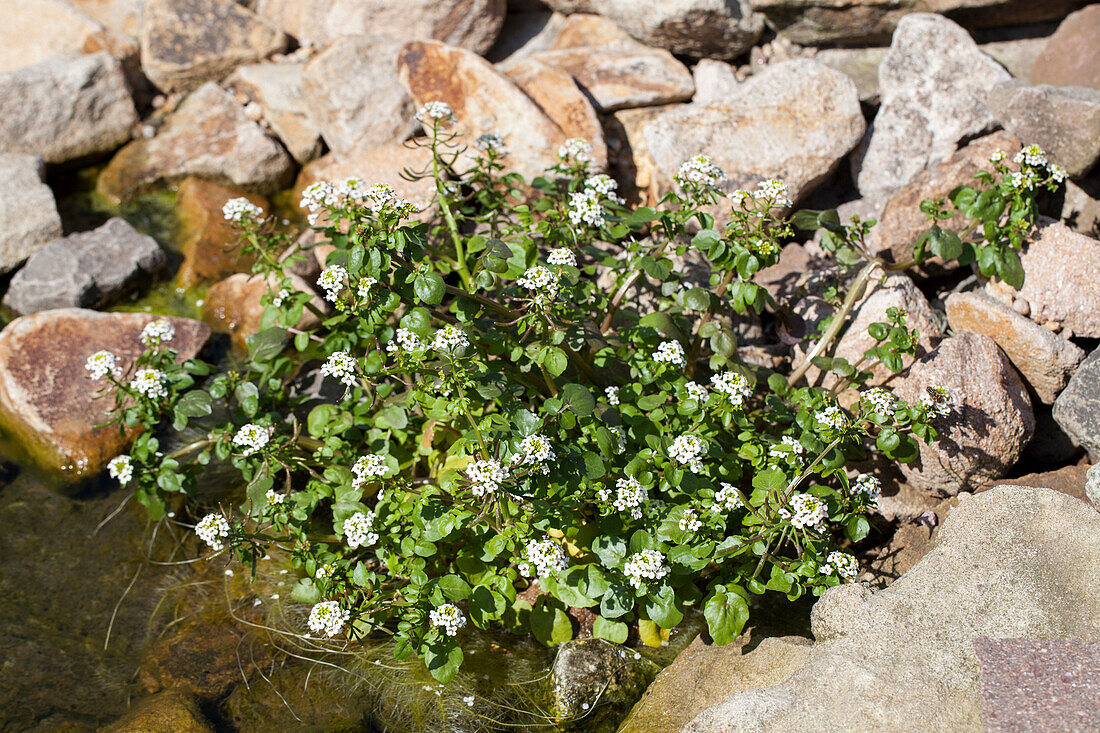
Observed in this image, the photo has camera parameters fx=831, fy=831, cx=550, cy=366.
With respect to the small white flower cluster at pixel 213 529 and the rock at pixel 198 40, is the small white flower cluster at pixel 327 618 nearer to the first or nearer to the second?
the small white flower cluster at pixel 213 529

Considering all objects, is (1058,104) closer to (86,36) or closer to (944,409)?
(944,409)

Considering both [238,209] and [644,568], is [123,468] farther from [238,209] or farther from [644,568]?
[644,568]

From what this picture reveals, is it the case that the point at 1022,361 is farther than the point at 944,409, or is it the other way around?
the point at 1022,361

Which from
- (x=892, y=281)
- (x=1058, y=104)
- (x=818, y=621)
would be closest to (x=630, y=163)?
(x=892, y=281)

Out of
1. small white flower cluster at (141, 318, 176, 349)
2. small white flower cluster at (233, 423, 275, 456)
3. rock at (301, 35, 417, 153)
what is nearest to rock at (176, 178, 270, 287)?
rock at (301, 35, 417, 153)

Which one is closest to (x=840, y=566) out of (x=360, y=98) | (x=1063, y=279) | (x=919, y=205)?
(x=1063, y=279)

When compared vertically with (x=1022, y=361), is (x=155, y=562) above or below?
below

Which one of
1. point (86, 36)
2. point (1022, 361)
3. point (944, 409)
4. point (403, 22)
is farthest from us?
point (86, 36)

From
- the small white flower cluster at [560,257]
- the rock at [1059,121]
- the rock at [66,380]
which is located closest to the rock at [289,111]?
the rock at [66,380]

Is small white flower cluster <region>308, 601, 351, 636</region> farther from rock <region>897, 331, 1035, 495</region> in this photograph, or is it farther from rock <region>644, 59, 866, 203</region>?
rock <region>644, 59, 866, 203</region>
